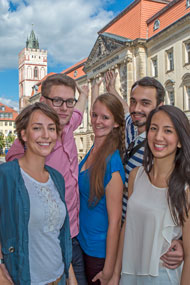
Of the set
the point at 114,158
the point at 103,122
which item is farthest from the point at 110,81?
the point at 114,158

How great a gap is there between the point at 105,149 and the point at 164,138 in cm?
67

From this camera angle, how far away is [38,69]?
104 meters

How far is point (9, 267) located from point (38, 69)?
106105mm

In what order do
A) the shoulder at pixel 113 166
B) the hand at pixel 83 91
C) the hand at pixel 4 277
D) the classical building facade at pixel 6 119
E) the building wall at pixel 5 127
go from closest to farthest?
the hand at pixel 4 277
the shoulder at pixel 113 166
the hand at pixel 83 91
the building wall at pixel 5 127
the classical building facade at pixel 6 119

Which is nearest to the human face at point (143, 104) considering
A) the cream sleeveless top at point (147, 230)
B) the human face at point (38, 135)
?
the cream sleeveless top at point (147, 230)

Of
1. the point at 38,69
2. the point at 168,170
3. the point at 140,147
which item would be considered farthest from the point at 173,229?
the point at 38,69

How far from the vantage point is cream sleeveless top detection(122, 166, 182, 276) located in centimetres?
226

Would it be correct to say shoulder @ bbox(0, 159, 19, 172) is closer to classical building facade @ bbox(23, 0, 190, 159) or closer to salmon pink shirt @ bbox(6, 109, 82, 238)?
salmon pink shirt @ bbox(6, 109, 82, 238)

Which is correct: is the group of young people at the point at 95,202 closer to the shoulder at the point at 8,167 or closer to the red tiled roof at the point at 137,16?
the shoulder at the point at 8,167

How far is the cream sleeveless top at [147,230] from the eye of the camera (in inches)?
88.9

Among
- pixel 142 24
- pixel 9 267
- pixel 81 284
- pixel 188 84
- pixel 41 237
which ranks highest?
pixel 142 24

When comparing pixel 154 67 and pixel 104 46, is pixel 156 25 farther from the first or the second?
pixel 104 46

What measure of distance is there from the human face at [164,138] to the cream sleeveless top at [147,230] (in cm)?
25

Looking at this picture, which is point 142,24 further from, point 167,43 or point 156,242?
point 156,242
